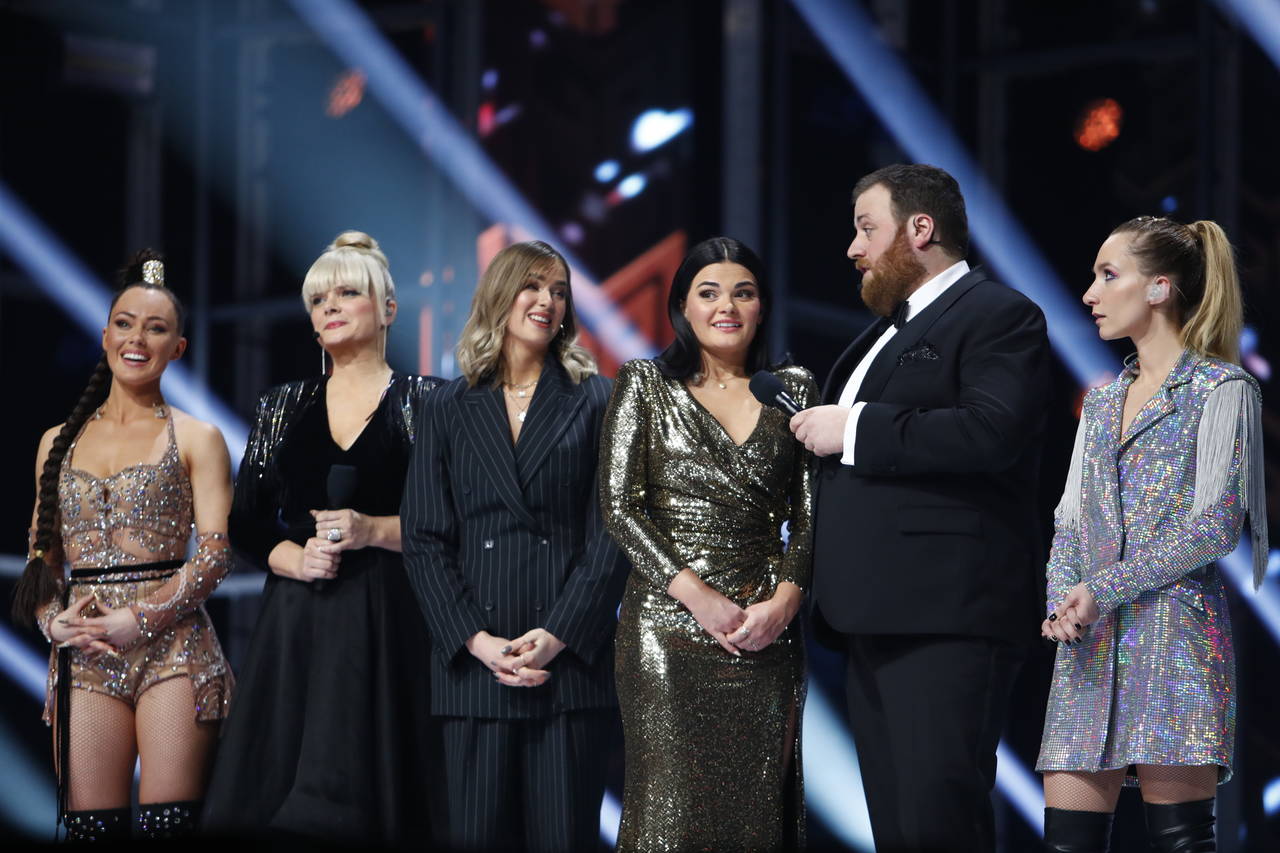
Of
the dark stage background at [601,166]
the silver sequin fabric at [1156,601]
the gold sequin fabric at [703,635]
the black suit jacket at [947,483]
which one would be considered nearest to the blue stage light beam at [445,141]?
the dark stage background at [601,166]

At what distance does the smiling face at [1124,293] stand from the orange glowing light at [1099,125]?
2.29 m

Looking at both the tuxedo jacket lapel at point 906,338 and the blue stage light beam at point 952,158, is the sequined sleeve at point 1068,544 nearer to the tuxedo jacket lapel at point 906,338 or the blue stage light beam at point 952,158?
the tuxedo jacket lapel at point 906,338

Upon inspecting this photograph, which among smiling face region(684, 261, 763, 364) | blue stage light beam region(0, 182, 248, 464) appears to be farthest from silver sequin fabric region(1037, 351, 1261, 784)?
blue stage light beam region(0, 182, 248, 464)

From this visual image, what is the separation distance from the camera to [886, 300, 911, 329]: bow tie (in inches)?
115

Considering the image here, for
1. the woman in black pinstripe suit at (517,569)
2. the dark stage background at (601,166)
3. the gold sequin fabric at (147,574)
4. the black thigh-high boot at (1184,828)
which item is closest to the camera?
the black thigh-high boot at (1184,828)

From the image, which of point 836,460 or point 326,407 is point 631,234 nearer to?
point 326,407

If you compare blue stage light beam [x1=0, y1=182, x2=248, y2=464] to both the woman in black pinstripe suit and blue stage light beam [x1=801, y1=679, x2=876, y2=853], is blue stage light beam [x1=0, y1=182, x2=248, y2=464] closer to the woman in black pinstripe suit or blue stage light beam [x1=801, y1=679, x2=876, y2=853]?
blue stage light beam [x1=801, y1=679, x2=876, y2=853]

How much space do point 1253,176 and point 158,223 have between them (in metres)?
4.16

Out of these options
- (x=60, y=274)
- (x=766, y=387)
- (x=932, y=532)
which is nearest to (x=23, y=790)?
(x=60, y=274)

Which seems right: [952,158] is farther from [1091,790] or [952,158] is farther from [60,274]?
[60,274]

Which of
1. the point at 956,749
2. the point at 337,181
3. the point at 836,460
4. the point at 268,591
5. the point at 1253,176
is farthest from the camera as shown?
the point at 337,181

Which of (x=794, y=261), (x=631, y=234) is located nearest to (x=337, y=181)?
(x=631, y=234)

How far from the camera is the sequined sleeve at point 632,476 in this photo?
9.88ft

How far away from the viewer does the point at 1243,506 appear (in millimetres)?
2729
